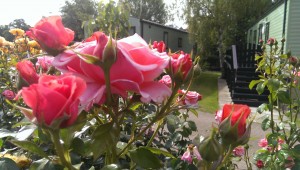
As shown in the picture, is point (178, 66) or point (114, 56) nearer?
point (114, 56)

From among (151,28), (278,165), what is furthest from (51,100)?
(151,28)

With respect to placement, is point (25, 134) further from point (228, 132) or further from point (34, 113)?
point (228, 132)

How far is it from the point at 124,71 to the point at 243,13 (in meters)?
18.3

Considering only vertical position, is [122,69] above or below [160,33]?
below

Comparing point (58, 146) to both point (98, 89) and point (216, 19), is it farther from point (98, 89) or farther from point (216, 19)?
point (216, 19)

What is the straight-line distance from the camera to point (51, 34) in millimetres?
636

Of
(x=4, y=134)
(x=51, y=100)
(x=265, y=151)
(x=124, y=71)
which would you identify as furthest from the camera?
(x=265, y=151)

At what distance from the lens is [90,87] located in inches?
23.0

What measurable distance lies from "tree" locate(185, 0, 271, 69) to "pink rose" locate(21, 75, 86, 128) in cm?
1701

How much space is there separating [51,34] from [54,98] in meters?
0.20

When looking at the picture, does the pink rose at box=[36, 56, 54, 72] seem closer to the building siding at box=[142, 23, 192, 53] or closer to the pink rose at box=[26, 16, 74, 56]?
the pink rose at box=[26, 16, 74, 56]

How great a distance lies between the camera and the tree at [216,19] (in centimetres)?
1692

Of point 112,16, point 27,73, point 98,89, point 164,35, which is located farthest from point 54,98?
point 164,35

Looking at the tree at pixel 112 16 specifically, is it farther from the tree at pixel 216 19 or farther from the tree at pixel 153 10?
the tree at pixel 153 10
